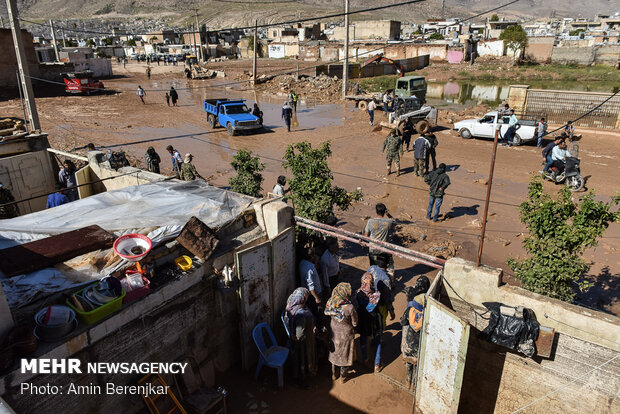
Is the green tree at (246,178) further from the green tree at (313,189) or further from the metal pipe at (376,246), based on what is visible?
the metal pipe at (376,246)

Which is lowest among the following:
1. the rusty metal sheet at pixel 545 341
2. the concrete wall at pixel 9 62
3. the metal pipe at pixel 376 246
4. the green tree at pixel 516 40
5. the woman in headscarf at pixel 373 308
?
the woman in headscarf at pixel 373 308

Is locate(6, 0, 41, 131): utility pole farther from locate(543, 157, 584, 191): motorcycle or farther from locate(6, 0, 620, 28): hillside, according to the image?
locate(6, 0, 620, 28): hillside

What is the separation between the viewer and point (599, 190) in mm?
12945

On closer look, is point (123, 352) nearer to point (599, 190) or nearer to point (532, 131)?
point (599, 190)

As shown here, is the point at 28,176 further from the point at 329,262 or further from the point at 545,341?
the point at 545,341

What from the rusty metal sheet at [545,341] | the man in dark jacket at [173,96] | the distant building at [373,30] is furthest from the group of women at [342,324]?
the distant building at [373,30]

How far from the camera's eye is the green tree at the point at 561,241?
5.35 m

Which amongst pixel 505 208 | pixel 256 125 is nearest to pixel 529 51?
pixel 256 125

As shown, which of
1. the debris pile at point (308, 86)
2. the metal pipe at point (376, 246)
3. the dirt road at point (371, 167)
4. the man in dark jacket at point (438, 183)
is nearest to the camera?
the metal pipe at point (376, 246)

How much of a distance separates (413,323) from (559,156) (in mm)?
10666

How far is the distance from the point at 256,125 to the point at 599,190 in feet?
47.1

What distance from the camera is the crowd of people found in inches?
222

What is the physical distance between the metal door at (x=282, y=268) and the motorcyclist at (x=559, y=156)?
10627 millimetres

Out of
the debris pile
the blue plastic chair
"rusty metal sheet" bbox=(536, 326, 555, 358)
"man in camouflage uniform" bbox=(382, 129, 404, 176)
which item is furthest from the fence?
the blue plastic chair
